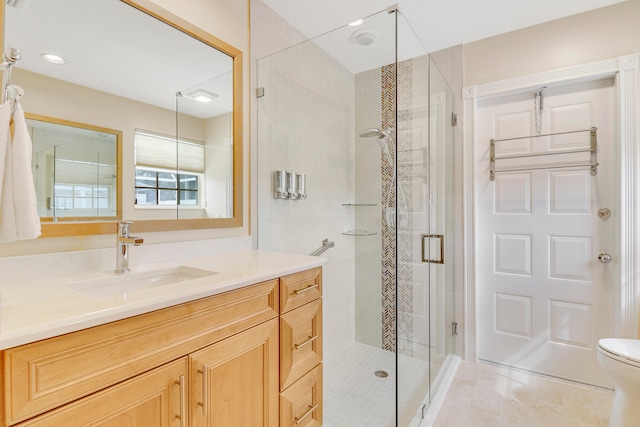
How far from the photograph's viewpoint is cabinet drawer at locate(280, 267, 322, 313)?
1185 mm

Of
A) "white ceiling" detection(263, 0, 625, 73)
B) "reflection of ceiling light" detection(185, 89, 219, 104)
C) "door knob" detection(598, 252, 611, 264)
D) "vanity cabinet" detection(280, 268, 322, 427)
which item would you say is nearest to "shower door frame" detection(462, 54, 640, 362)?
"door knob" detection(598, 252, 611, 264)

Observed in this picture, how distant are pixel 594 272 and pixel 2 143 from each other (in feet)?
9.58

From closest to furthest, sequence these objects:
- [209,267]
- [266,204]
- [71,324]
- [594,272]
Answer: [71,324], [209,267], [266,204], [594,272]

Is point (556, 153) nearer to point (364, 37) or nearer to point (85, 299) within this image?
point (364, 37)

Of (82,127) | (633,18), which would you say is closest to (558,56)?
(633,18)

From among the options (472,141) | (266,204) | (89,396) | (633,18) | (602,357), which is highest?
(633,18)

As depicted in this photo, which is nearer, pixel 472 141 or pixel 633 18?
pixel 633 18

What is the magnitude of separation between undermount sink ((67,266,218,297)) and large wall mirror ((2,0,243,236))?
210mm

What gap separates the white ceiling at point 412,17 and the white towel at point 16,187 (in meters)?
1.55

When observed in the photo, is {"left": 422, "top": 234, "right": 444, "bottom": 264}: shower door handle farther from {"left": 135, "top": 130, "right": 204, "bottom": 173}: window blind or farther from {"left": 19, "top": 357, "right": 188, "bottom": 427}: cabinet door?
{"left": 19, "top": 357, "right": 188, "bottom": 427}: cabinet door

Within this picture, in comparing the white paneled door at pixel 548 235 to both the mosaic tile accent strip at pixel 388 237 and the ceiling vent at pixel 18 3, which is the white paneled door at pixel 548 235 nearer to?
the mosaic tile accent strip at pixel 388 237

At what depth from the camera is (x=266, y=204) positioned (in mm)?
1842

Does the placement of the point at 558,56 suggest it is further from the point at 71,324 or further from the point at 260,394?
the point at 71,324

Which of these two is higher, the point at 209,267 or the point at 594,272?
the point at 209,267
